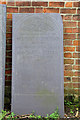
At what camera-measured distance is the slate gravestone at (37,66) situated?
88.7 inches

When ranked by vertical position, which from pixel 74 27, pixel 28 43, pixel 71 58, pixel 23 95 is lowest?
pixel 23 95

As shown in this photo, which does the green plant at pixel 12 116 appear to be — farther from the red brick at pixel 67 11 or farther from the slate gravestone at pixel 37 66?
the red brick at pixel 67 11

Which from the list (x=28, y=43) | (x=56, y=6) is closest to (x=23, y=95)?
(x=28, y=43)

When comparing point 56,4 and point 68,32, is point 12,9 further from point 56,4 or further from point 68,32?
point 68,32

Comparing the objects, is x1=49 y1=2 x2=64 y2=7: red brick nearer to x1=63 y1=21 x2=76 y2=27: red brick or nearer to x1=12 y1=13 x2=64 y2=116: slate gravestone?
x1=63 y1=21 x2=76 y2=27: red brick

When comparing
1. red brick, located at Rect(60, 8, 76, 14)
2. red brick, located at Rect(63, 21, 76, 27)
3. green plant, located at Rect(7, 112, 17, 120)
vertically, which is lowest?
green plant, located at Rect(7, 112, 17, 120)

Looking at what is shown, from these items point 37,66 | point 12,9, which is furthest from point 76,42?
point 12,9

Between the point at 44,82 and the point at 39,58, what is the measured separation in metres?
0.38

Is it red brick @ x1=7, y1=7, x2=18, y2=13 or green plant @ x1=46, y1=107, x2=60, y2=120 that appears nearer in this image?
green plant @ x1=46, y1=107, x2=60, y2=120

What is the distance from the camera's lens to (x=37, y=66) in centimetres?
227

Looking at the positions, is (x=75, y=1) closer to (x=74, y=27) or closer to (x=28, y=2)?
(x=74, y=27)

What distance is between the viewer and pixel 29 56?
7.46 feet

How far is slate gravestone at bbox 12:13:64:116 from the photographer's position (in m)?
2.25

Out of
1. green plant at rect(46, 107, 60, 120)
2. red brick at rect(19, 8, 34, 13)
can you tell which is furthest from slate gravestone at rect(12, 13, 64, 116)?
red brick at rect(19, 8, 34, 13)
